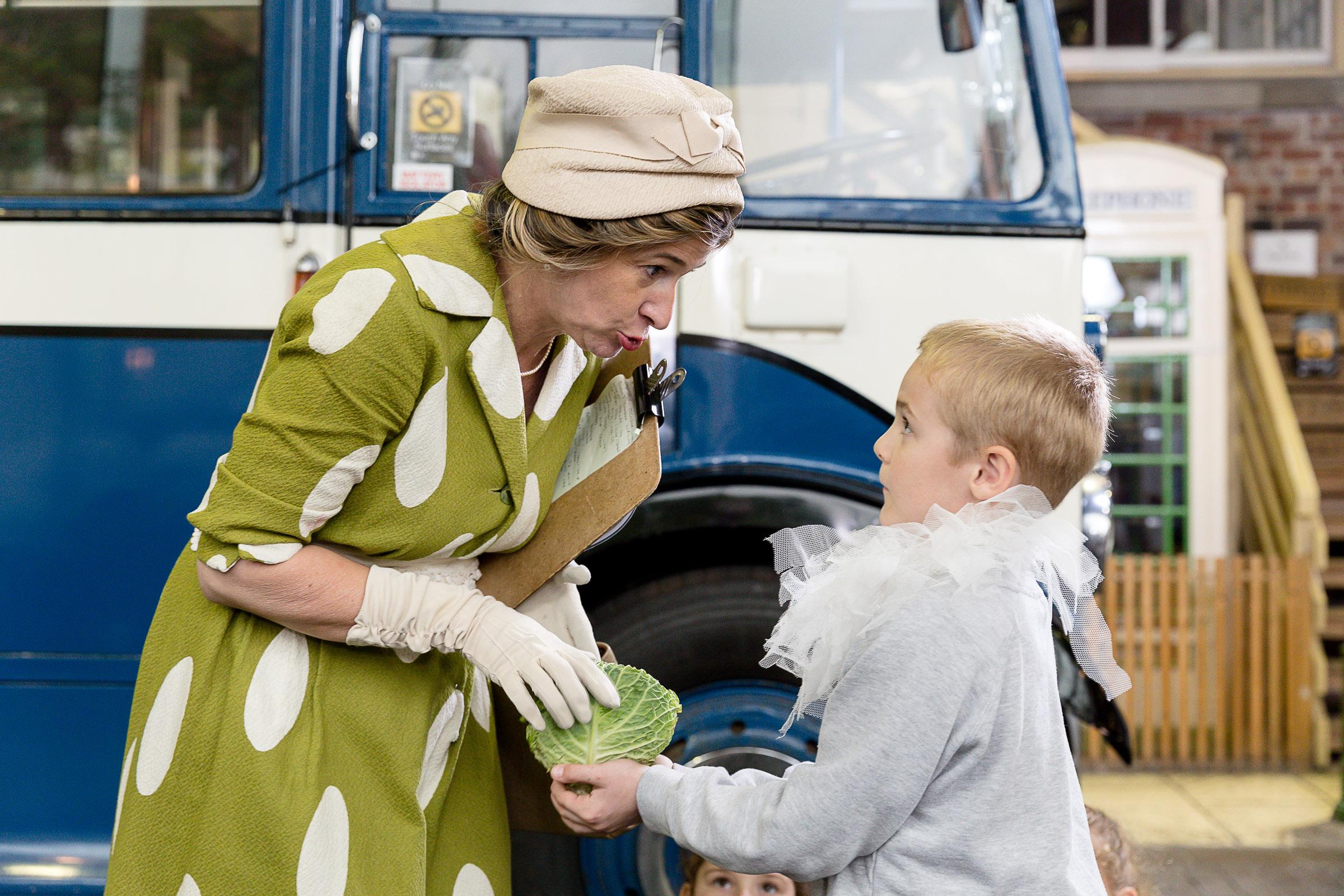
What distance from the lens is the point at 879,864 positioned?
4.27 feet

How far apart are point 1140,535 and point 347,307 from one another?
22.2 feet

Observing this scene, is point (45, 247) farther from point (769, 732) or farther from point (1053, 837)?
point (1053, 837)

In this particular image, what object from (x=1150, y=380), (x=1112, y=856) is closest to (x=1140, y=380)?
(x=1150, y=380)

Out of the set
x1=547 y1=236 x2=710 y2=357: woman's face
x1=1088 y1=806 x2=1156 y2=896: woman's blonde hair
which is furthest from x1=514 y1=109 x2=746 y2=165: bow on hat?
x1=1088 y1=806 x2=1156 y2=896: woman's blonde hair

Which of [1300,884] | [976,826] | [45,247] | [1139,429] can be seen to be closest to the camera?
[976,826]

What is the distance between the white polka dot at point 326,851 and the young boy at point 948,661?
0.32 m

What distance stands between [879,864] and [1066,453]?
53 cm

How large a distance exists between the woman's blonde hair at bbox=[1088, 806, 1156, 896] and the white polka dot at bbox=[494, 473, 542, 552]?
1250 mm

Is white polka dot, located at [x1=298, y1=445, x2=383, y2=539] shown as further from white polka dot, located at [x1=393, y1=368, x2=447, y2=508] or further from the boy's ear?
the boy's ear

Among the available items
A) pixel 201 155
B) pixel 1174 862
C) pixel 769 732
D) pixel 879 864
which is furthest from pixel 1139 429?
pixel 879 864

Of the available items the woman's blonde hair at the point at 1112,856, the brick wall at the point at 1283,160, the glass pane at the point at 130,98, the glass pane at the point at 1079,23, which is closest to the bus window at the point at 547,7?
the glass pane at the point at 130,98

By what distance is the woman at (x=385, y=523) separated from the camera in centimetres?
141

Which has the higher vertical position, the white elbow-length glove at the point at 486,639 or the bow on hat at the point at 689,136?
the bow on hat at the point at 689,136

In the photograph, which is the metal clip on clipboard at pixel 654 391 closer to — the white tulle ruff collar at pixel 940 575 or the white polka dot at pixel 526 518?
the white polka dot at pixel 526 518
